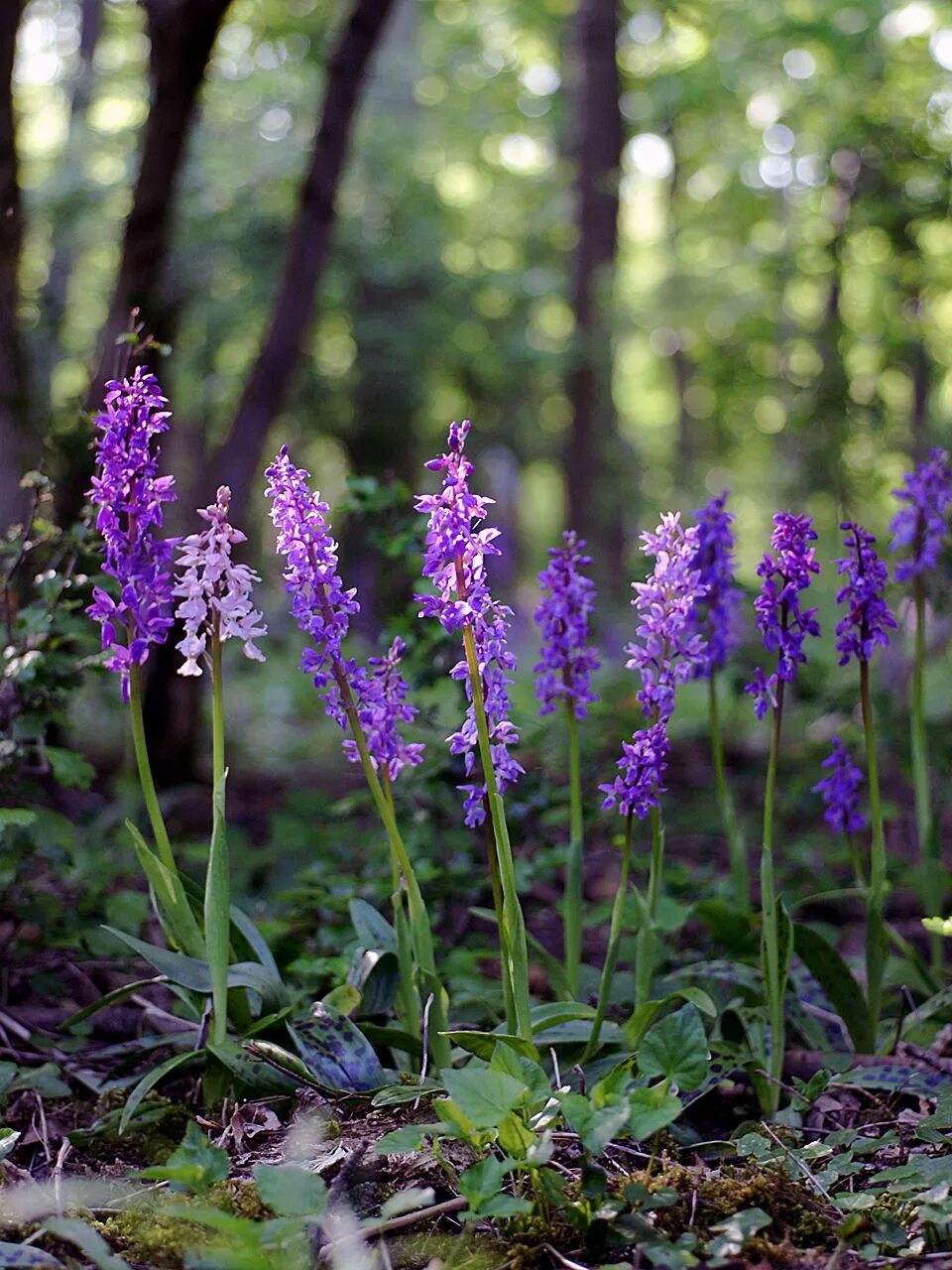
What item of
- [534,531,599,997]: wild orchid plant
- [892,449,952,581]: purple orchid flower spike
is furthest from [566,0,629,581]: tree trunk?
[534,531,599,997]: wild orchid plant

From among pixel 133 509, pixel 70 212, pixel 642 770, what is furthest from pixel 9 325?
pixel 70 212

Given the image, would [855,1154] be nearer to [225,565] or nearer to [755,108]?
[225,565]

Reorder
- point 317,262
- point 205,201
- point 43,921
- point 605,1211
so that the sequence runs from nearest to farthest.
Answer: point 605,1211
point 43,921
point 317,262
point 205,201

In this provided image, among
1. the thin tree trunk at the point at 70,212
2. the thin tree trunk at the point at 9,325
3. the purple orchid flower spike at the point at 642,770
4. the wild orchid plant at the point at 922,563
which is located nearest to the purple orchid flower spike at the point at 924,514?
the wild orchid plant at the point at 922,563

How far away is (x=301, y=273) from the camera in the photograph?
5504 millimetres

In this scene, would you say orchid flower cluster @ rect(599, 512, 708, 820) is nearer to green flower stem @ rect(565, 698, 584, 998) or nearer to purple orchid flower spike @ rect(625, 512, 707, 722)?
purple orchid flower spike @ rect(625, 512, 707, 722)

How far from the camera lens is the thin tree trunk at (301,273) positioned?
17.6 ft

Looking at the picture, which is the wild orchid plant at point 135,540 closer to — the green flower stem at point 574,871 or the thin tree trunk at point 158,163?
the green flower stem at point 574,871

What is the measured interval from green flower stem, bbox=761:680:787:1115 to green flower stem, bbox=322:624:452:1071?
684 mm

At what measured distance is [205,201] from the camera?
34.1 ft

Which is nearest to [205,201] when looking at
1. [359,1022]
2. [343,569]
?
[343,569]

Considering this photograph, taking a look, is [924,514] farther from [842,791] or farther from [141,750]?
[141,750]

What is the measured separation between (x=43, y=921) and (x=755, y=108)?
13.3m

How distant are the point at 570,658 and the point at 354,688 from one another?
511mm
